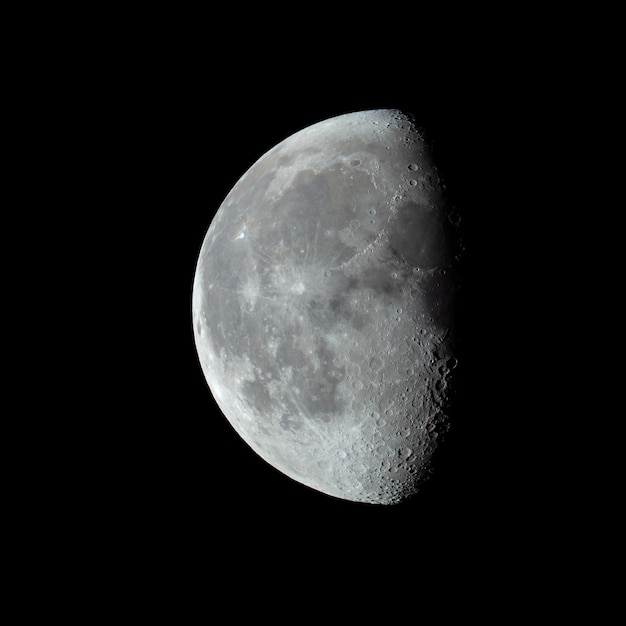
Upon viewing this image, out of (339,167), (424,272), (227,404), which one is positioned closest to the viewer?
(424,272)

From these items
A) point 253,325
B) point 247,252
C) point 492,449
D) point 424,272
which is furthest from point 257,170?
point 492,449

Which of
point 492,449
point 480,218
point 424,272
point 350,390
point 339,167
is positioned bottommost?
point 492,449

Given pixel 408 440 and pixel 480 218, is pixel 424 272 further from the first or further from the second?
pixel 408 440

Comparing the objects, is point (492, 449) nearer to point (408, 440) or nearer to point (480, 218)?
point (408, 440)

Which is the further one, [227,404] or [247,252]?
[227,404]

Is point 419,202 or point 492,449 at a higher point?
point 419,202

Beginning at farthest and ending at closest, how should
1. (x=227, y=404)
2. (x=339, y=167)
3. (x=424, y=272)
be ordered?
(x=227, y=404)
(x=339, y=167)
(x=424, y=272)

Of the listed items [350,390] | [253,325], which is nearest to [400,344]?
A: [350,390]
